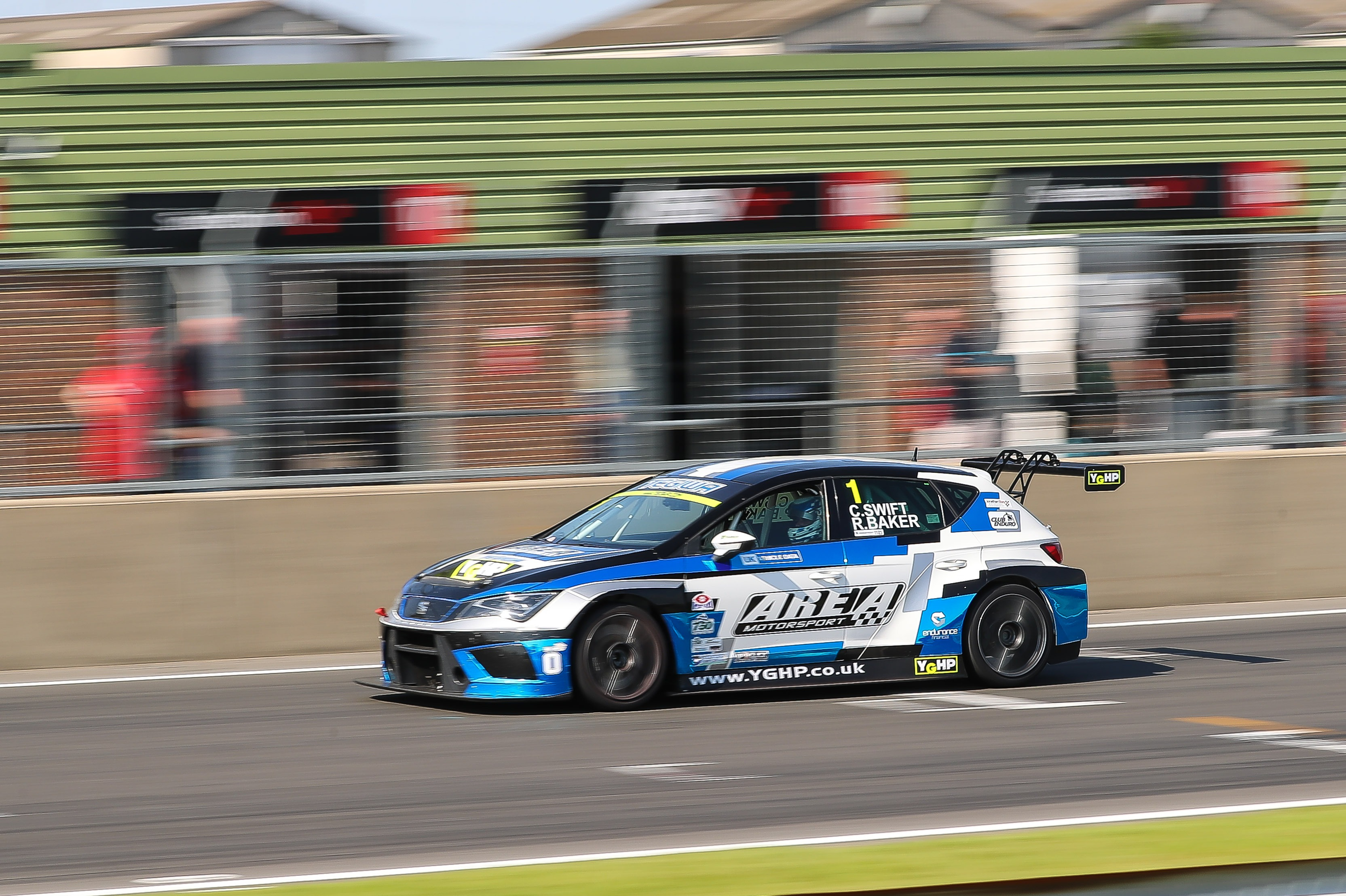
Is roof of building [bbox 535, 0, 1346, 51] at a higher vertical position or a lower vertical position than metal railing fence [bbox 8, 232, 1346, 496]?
higher

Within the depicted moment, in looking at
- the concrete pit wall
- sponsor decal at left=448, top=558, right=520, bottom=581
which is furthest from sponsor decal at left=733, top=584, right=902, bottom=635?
the concrete pit wall

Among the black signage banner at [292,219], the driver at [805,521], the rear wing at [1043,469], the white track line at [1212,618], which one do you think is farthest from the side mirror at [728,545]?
the black signage banner at [292,219]

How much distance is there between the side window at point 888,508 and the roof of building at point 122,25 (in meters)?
12.1

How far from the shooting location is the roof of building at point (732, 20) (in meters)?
23.8

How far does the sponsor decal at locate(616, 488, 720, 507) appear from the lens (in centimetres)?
1030

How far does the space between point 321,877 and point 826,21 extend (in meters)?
19.2

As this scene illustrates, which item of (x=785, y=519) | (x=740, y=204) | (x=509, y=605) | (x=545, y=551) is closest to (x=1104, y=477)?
(x=785, y=519)

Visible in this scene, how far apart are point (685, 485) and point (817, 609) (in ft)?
3.72

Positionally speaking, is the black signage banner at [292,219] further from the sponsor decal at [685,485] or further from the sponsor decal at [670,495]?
the sponsor decal at [685,485]

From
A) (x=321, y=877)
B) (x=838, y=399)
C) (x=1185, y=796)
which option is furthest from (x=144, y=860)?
(x=838, y=399)

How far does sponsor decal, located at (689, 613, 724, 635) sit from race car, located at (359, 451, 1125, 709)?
0.01 meters

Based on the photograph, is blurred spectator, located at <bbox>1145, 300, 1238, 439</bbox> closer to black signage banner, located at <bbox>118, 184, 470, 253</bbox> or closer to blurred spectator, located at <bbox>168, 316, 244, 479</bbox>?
blurred spectator, located at <bbox>168, 316, 244, 479</bbox>

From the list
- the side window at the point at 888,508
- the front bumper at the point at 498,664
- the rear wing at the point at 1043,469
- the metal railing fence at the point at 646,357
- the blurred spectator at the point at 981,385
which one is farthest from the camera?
the blurred spectator at the point at 981,385

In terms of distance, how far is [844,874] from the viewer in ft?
19.6
